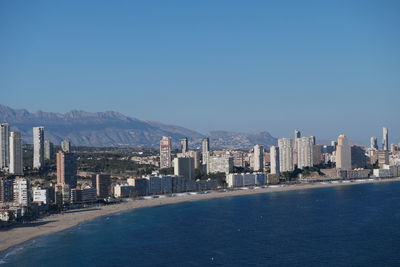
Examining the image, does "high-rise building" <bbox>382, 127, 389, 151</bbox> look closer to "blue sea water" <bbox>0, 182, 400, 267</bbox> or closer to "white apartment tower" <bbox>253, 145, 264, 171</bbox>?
"white apartment tower" <bbox>253, 145, 264, 171</bbox>

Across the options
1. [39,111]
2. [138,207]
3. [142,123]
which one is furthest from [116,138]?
[138,207]

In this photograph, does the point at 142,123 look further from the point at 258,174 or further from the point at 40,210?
the point at 40,210

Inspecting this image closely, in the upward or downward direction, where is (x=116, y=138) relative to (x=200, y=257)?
upward

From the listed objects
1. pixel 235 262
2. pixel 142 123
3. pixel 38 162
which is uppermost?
pixel 142 123

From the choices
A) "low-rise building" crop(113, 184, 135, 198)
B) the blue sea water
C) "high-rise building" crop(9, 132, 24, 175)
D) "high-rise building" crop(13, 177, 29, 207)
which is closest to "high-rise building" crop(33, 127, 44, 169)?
"high-rise building" crop(9, 132, 24, 175)

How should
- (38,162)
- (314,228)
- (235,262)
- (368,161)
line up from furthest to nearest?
(368,161) → (38,162) → (314,228) → (235,262)
